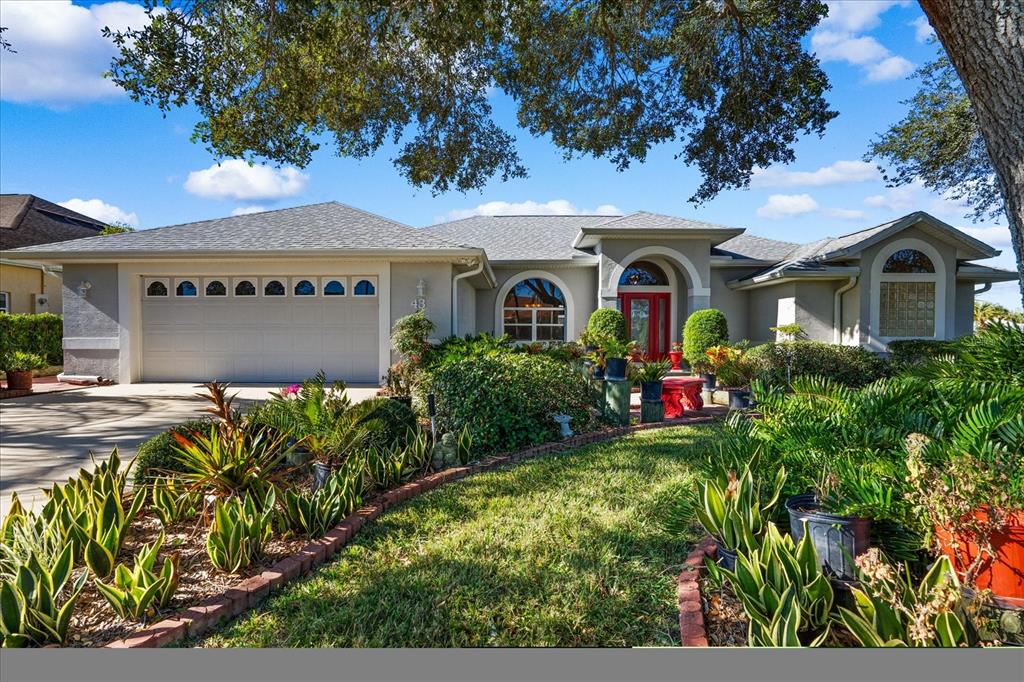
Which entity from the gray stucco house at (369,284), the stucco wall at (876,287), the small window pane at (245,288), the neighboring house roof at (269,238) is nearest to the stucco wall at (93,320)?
the gray stucco house at (369,284)

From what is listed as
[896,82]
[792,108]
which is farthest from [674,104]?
[896,82]

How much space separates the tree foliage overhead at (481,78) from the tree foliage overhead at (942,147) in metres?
1.07

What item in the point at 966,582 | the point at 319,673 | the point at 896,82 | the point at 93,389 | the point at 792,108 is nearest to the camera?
the point at 966,582

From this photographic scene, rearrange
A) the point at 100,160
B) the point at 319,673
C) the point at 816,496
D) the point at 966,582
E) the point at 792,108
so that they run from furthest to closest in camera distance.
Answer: the point at 792,108 → the point at 100,160 → the point at 816,496 → the point at 319,673 → the point at 966,582

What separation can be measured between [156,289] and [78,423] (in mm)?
3994

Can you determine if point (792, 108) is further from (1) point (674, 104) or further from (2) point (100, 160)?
(2) point (100, 160)

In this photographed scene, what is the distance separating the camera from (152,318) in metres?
9.52

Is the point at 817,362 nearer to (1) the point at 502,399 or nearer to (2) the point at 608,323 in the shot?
(2) the point at 608,323

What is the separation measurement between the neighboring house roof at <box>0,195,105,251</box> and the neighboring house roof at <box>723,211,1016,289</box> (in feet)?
43.8

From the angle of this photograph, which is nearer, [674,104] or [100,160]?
[100,160]

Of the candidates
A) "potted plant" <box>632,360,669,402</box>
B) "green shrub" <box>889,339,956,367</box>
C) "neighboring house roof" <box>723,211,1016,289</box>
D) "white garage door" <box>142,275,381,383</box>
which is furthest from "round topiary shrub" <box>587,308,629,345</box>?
"green shrub" <box>889,339,956,367</box>

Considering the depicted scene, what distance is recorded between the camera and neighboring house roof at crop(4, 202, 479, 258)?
358 inches

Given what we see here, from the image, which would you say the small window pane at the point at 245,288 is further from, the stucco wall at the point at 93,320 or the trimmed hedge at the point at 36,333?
the trimmed hedge at the point at 36,333

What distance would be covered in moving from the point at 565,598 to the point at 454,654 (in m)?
0.58
